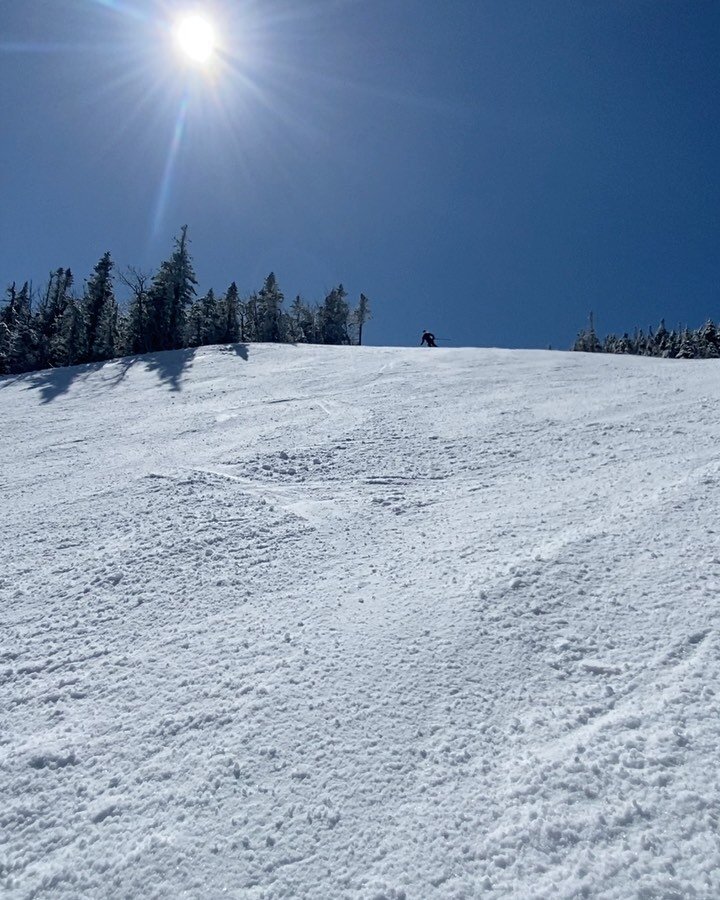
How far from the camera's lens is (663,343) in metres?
71.0

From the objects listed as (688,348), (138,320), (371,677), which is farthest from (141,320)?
(688,348)

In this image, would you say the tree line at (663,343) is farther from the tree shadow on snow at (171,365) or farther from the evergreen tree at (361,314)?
the tree shadow on snow at (171,365)

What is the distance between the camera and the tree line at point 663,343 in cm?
5641

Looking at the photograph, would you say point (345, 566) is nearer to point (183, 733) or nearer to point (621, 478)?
point (183, 733)

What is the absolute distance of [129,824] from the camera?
246cm

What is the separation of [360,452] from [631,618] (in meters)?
4.81

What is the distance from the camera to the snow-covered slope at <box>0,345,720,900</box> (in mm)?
2264

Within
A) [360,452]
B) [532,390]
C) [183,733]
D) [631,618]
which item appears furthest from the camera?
[532,390]

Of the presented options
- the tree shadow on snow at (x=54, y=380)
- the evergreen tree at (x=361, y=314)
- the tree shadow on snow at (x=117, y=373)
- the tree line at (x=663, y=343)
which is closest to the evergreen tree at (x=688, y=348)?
the tree line at (x=663, y=343)

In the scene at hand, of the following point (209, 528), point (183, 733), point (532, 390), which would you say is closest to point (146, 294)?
point (532, 390)

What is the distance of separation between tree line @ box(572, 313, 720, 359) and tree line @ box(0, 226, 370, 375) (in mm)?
36051

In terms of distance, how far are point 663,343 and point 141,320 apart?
68495mm

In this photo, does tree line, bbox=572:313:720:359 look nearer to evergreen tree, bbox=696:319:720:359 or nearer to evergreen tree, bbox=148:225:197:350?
evergreen tree, bbox=696:319:720:359

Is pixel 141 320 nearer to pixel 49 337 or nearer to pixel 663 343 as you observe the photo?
pixel 49 337
